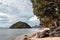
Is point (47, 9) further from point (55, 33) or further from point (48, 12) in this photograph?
point (55, 33)

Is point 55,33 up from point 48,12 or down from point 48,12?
down

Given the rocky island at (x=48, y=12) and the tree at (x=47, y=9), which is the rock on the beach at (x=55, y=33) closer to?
the rocky island at (x=48, y=12)

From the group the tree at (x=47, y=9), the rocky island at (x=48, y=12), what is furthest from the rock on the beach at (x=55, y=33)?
the tree at (x=47, y=9)

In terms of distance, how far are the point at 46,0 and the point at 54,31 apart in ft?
24.9

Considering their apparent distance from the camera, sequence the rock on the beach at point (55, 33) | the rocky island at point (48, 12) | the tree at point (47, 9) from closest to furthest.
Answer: the rock on the beach at point (55, 33) < the rocky island at point (48, 12) < the tree at point (47, 9)

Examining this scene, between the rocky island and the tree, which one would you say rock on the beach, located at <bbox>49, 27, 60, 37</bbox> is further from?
the tree

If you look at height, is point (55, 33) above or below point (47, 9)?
below

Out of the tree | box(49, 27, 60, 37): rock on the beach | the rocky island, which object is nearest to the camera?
box(49, 27, 60, 37): rock on the beach

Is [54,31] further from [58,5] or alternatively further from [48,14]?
[48,14]

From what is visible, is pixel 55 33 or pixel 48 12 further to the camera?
pixel 48 12

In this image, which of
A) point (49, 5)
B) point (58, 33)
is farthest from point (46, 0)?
point (58, 33)

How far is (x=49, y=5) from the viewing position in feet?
149

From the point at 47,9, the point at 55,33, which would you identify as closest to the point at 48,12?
the point at 47,9

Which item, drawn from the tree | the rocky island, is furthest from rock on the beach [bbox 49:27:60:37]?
the tree
